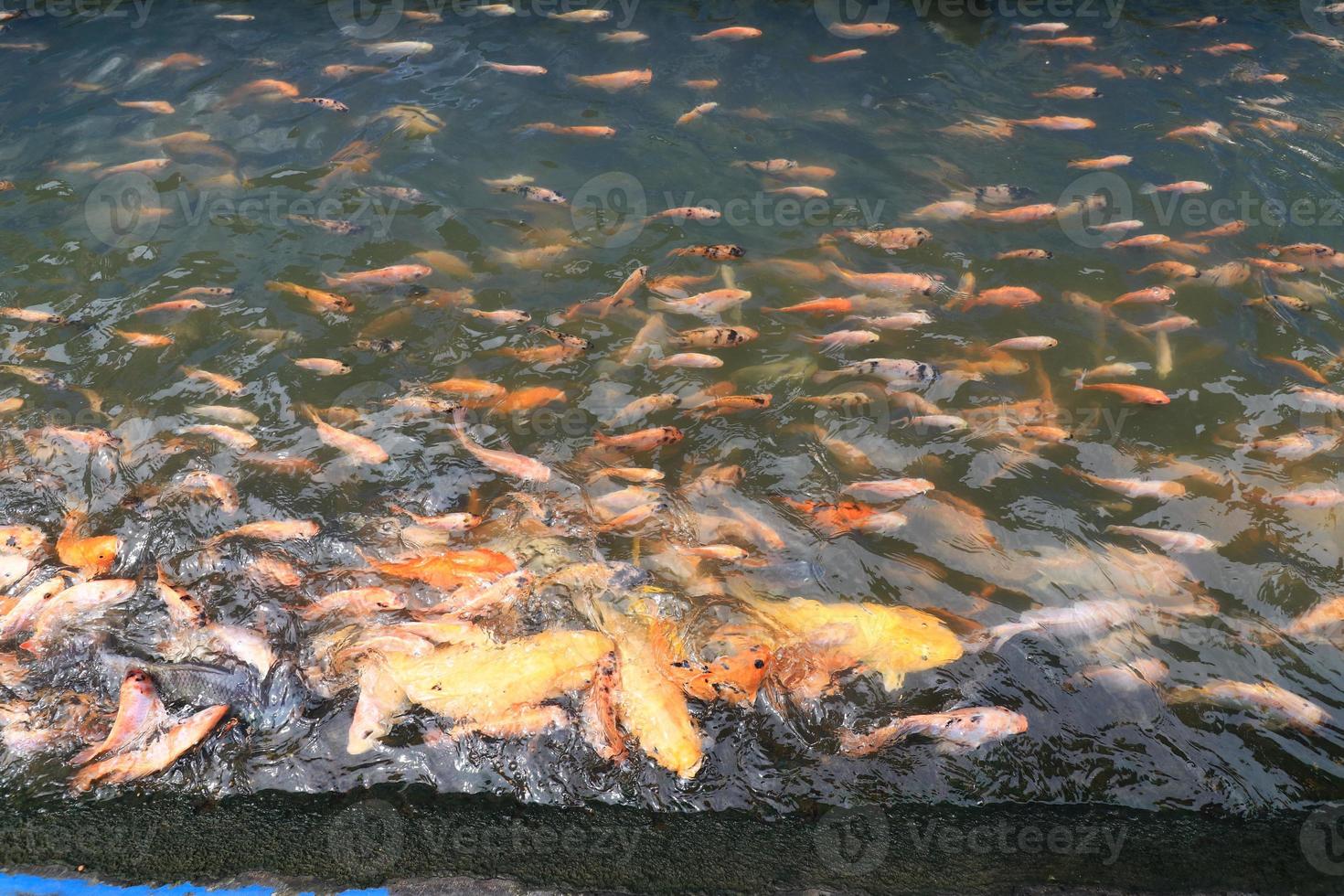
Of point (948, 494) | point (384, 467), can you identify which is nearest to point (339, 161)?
point (384, 467)

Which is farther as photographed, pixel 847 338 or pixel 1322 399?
pixel 847 338

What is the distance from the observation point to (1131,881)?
11.5ft

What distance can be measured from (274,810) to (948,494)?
439cm

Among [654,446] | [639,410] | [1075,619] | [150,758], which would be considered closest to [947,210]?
[639,410]

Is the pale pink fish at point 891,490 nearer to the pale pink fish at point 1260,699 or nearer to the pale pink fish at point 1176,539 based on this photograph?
the pale pink fish at point 1176,539

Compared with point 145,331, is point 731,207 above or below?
above

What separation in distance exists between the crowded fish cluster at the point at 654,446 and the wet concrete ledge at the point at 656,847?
0.64 feet

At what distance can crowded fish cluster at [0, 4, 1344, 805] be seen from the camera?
4.34 meters

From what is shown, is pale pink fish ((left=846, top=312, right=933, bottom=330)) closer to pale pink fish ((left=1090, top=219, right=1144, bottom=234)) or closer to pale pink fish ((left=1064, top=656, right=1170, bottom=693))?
pale pink fish ((left=1090, top=219, right=1144, bottom=234))

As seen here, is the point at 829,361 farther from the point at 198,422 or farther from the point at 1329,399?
the point at 198,422

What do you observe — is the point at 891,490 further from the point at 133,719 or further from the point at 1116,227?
the point at 133,719

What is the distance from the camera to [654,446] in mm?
6031

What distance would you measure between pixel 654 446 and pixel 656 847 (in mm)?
2928

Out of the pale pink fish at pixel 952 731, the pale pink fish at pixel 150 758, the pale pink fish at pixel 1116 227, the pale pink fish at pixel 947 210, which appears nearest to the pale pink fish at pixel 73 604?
the pale pink fish at pixel 150 758
